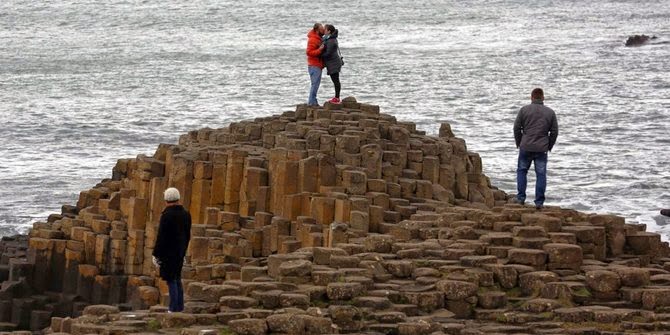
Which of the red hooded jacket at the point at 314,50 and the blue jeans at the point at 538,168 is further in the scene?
the red hooded jacket at the point at 314,50

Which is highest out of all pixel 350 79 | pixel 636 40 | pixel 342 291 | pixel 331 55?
pixel 636 40

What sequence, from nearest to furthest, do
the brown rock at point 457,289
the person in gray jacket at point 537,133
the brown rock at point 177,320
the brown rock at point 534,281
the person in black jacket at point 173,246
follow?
the brown rock at point 177,320
the person in black jacket at point 173,246
the brown rock at point 457,289
the brown rock at point 534,281
the person in gray jacket at point 537,133

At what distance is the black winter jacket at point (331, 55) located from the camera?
39.2 metres

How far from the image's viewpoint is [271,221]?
34.9 m

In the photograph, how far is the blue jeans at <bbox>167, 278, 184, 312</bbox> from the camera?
2545 cm

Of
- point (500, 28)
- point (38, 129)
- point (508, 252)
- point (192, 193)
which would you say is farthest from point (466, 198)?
point (500, 28)

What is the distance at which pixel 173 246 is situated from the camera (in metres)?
25.6

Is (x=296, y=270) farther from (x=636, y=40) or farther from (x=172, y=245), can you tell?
(x=636, y=40)

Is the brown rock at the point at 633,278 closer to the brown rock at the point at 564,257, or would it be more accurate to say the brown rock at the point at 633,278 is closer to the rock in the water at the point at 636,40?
the brown rock at the point at 564,257

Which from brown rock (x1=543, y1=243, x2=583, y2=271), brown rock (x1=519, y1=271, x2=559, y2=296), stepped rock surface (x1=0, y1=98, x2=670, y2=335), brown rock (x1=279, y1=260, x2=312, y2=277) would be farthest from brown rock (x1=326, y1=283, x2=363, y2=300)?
brown rock (x1=543, y1=243, x2=583, y2=271)

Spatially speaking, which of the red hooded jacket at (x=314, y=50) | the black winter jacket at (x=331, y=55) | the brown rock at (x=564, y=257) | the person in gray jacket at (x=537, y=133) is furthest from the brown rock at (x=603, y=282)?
the red hooded jacket at (x=314, y=50)

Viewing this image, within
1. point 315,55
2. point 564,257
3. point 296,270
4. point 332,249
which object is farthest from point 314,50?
point 296,270

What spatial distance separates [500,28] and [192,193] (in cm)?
11948

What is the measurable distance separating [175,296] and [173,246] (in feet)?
2.20
